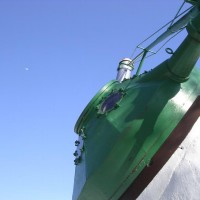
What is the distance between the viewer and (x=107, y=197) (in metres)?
10.4

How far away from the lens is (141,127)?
32.2ft

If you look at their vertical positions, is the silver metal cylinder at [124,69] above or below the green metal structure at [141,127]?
below

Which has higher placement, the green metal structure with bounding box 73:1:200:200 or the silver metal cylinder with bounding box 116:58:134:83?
the green metal structure with bounding box 73:1:200:200

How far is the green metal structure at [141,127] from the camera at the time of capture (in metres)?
9.78

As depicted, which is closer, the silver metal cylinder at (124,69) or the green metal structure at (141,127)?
the green metal structure at (141,127)

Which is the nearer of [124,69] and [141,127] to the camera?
[141,127]

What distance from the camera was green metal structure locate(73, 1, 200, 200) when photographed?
9.78 metres

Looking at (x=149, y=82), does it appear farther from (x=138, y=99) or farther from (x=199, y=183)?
(x=199, y=183)

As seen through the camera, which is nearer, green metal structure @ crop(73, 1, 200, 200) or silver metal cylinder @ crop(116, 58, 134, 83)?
green metal structure @ crop(73, 1, 200, 200)

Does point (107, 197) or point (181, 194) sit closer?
point (181, 194)

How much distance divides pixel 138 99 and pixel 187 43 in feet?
6.16

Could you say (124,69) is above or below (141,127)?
below

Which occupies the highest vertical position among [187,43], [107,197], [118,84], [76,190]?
[187,43]

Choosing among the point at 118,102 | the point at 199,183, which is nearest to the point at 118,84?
the point at 118,102
